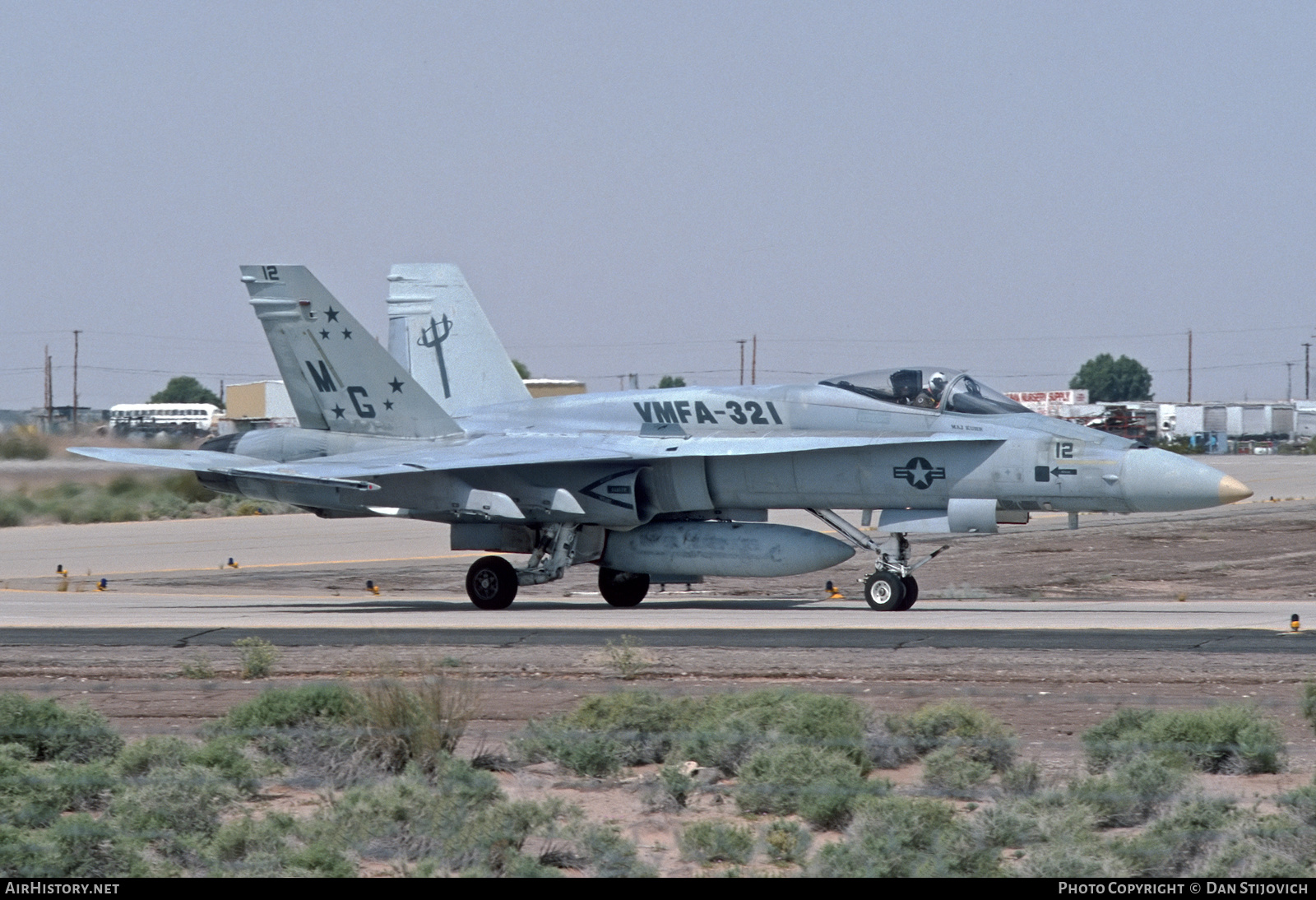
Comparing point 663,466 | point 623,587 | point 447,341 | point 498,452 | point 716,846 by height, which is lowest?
point 623,587

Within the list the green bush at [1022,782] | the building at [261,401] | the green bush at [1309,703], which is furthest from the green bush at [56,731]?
the building at [261,401]

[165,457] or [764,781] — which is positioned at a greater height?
[165,457]

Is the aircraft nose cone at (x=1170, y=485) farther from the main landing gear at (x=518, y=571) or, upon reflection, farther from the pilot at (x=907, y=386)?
the main landing gear at (x=518, y=571)

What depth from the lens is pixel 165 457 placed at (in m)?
19.9

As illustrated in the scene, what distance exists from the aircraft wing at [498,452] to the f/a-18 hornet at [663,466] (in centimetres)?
4

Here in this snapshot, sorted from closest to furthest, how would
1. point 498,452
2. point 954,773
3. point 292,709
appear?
point 954,773 < point 292,709 < point 498,452

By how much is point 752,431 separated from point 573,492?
255 centimetres

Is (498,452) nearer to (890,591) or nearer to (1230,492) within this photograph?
(890,591)

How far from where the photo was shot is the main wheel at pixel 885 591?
59.5ft

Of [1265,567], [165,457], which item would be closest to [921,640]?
[165,457]

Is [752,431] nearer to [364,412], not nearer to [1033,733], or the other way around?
[364,412]

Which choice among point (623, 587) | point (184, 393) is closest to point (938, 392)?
point (623, 587)

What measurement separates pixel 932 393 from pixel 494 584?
6.51 meters

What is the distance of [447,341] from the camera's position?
23688 millimetres
